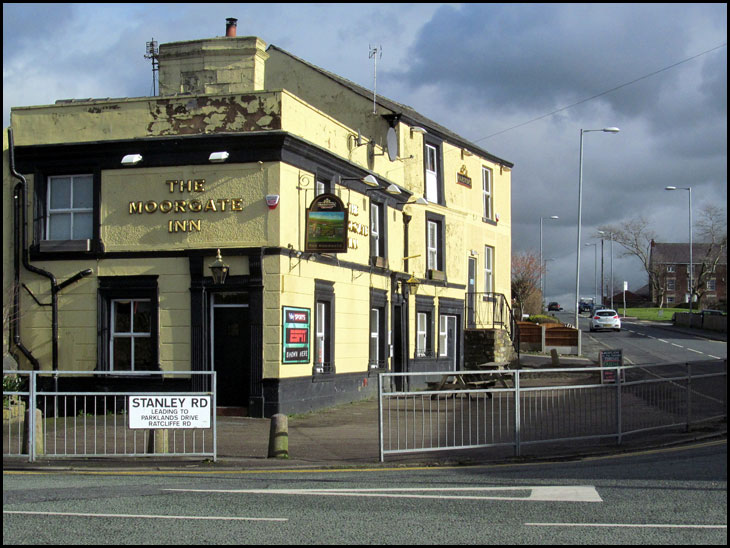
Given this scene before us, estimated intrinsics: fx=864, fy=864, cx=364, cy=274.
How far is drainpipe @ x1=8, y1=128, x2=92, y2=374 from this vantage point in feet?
64.4

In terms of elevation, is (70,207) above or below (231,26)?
below

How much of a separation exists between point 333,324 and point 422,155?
872cm

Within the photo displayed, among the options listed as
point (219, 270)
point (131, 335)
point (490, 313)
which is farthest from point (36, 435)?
point (490, 313)

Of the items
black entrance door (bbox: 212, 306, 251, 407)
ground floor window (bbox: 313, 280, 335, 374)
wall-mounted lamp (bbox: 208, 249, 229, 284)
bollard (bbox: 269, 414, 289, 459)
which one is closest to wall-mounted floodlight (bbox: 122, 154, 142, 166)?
wall-mounted lamp (bbox: 208, 249, 229, 284)

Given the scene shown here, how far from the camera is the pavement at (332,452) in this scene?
40.7ft

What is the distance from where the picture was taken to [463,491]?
9.84m

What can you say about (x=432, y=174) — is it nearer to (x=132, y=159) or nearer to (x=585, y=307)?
(x=132, y=159)

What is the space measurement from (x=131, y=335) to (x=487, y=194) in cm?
1729

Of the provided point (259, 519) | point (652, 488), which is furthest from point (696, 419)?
point (259, 519)

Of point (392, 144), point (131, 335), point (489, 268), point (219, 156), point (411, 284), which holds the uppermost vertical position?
point (392, 144)

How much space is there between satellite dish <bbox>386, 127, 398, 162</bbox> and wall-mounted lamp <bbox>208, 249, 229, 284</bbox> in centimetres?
839

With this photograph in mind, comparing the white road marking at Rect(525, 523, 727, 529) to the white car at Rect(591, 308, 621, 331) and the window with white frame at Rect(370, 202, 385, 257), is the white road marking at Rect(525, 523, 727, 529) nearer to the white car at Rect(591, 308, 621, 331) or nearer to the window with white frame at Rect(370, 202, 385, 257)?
the window with white frame at Rect(370, 202, 385, 257)

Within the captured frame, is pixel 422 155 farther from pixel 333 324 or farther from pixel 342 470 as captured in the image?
pixel 342 470

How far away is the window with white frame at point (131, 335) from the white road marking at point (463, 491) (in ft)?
32.3
